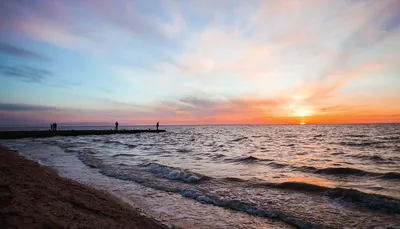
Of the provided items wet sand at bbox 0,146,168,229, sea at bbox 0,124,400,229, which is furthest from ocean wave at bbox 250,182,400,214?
wet sand at bbox 0,146,168,229

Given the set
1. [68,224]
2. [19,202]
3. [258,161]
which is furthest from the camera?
[258,161]

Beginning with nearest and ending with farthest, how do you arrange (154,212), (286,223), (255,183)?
(286,223)
(154,212)
(255,183)

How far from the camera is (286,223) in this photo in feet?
23.1

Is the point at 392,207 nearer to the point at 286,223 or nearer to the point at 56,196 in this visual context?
the point at 286,223

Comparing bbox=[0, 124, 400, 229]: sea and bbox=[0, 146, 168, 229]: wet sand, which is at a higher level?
bbox=[0, 146, 168, 229]: wet sand

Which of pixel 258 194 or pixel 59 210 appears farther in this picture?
pixel 258 194

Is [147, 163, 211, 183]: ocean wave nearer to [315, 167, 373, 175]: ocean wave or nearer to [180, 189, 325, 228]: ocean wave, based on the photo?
[180, 189, 325, 228]: ocean wave

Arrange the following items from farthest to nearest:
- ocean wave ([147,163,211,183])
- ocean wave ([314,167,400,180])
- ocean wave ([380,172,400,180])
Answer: ocean wave ([314,167,400,180]) < ocean wave ([380,172,400,180]) < ocean wave ([147,163,211,183])

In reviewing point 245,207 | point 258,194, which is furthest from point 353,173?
point 245,207

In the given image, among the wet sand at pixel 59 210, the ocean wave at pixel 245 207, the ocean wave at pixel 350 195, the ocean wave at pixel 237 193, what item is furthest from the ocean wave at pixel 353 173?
the wet sand at pixel 59 210

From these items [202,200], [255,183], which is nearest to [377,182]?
[255,183]

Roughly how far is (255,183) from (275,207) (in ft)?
11.6

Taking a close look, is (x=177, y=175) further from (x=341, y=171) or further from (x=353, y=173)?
(x=353, y=173)

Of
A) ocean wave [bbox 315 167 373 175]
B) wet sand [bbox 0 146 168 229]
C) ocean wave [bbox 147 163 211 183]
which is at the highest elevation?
wet sand [bbox 0 146 168 229]
